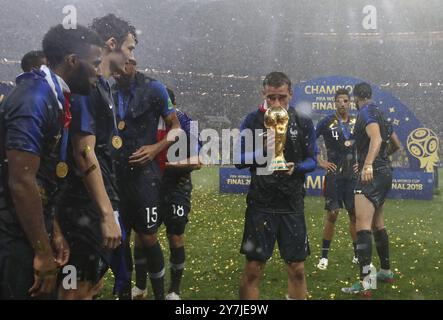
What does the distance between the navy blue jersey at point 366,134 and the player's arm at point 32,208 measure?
3.62m

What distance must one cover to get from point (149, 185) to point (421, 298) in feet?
9.50

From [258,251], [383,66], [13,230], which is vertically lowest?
[258,251]

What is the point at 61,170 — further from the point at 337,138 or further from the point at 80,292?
the point at 337,138

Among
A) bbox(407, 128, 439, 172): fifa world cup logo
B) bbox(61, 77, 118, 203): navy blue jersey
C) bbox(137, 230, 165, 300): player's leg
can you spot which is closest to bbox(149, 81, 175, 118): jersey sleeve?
bbox(61, 77, 118, 203): navy blue jersey

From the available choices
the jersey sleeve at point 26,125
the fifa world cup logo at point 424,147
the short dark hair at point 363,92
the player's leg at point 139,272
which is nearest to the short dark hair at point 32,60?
the player's leg at point 139,272

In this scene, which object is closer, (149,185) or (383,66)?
(149,185)

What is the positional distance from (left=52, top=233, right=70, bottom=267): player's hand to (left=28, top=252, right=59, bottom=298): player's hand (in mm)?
276

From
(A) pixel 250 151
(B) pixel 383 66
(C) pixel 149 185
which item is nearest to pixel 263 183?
(A) pixel 250 151

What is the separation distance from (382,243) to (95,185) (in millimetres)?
3586

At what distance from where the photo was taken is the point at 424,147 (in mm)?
14625

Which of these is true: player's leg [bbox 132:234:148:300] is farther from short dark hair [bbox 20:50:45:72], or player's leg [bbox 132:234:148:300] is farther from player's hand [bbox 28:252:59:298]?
player's hand [bbox 28:252:59:298]

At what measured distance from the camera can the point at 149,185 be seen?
161 inches

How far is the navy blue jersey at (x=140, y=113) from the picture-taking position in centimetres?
A: 408
